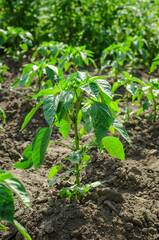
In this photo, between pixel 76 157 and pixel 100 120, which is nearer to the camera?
pixel 100 120

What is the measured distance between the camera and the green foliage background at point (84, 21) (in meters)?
5.64

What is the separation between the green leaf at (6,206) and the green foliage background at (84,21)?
14.2 feet

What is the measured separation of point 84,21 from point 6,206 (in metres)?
4.81

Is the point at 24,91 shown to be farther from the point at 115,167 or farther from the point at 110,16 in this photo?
the point at 110,16

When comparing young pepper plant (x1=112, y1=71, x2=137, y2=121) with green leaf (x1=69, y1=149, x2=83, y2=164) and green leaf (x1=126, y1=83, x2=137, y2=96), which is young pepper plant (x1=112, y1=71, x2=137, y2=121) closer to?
green leaf (x1=126, y1=83, x2=137, y2=96)

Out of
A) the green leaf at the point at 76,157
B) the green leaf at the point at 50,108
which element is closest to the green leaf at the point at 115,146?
the green leaf at the point at 76,157

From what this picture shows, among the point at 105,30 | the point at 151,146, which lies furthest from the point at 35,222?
the point at 105,30

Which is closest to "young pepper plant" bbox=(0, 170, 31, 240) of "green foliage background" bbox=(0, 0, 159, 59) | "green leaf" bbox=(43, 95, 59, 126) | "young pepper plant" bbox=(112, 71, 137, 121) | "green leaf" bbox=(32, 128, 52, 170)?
"green leaf" bbox=(32, 128, 52, 170)

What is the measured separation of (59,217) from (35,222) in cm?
19

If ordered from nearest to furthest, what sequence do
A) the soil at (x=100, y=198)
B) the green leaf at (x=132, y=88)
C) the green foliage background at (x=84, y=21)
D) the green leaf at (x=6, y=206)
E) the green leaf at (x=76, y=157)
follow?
the green leaf at (x=6, y=206)
the green leaf at (x=76, y=157)
the soil at (x=100, y=198)
the green leaf at (x=132, y=88)
the green foliage background at (x=84, y=21)

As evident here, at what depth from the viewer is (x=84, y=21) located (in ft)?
18.9

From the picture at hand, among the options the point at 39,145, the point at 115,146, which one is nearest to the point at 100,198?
the point at 115,146

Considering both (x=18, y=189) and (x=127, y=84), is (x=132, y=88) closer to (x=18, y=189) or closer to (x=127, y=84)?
(x=127, y=84)

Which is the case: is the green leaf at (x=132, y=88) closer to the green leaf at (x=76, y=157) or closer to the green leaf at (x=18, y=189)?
the green leaf at (x=76, y=157)
